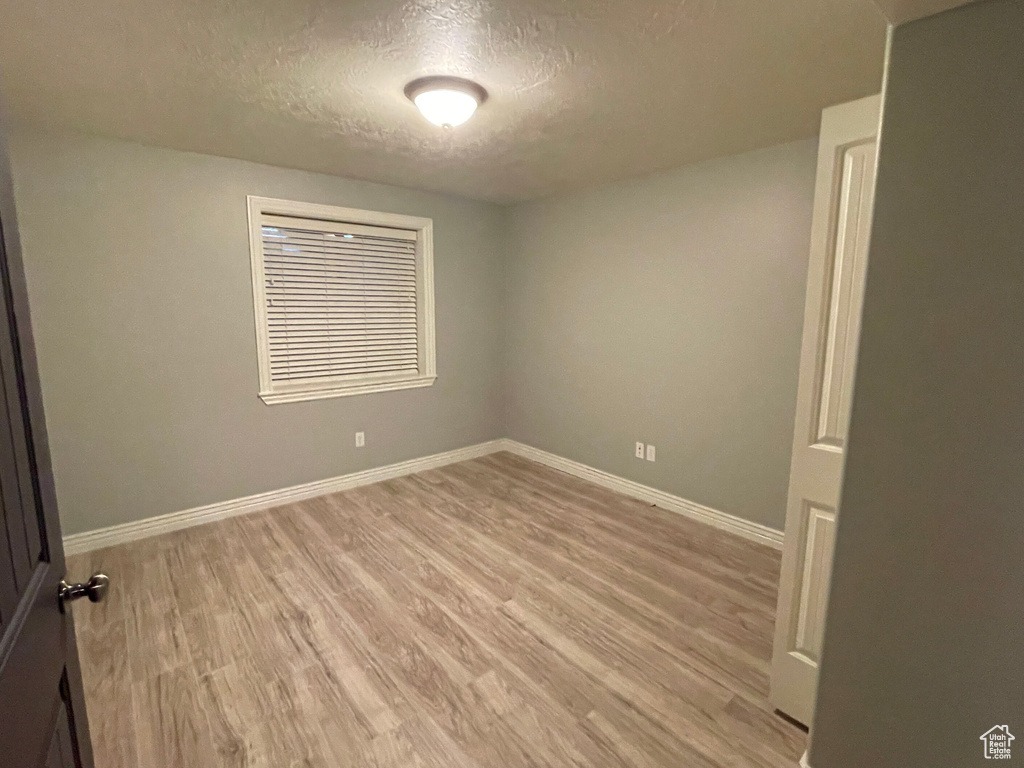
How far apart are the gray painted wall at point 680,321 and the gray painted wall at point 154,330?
1.64 m

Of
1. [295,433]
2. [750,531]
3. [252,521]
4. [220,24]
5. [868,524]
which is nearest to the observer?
[868,524]

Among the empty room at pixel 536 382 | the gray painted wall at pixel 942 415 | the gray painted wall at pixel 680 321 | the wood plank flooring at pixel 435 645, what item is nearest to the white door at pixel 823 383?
the empty room at pixel 536 382

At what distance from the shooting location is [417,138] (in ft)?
8.64

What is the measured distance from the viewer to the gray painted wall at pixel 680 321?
277 centimetres

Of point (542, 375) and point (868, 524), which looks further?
point (542, 375)

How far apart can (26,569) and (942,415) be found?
1.60 meters

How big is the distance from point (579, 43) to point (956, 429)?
5.43 ft

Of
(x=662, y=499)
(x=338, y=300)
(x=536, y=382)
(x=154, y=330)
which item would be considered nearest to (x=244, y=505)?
(x=154, y=330)

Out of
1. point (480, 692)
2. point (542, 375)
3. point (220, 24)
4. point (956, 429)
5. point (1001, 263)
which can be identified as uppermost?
point (220, 24)

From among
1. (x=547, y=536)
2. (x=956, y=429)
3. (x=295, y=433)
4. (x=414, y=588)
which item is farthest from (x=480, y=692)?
(x=295, y=433)

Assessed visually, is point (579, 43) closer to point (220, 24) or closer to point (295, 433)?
point (220, 24)

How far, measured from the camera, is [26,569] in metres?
0.72

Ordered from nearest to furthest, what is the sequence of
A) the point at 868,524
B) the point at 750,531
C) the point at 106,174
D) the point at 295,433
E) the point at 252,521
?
1. the point at 868,524
2. the point at 106,174
3. the point at 750,531
4. the point at 252,521
5. the point at 295,433

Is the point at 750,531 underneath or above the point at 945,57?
underneath
